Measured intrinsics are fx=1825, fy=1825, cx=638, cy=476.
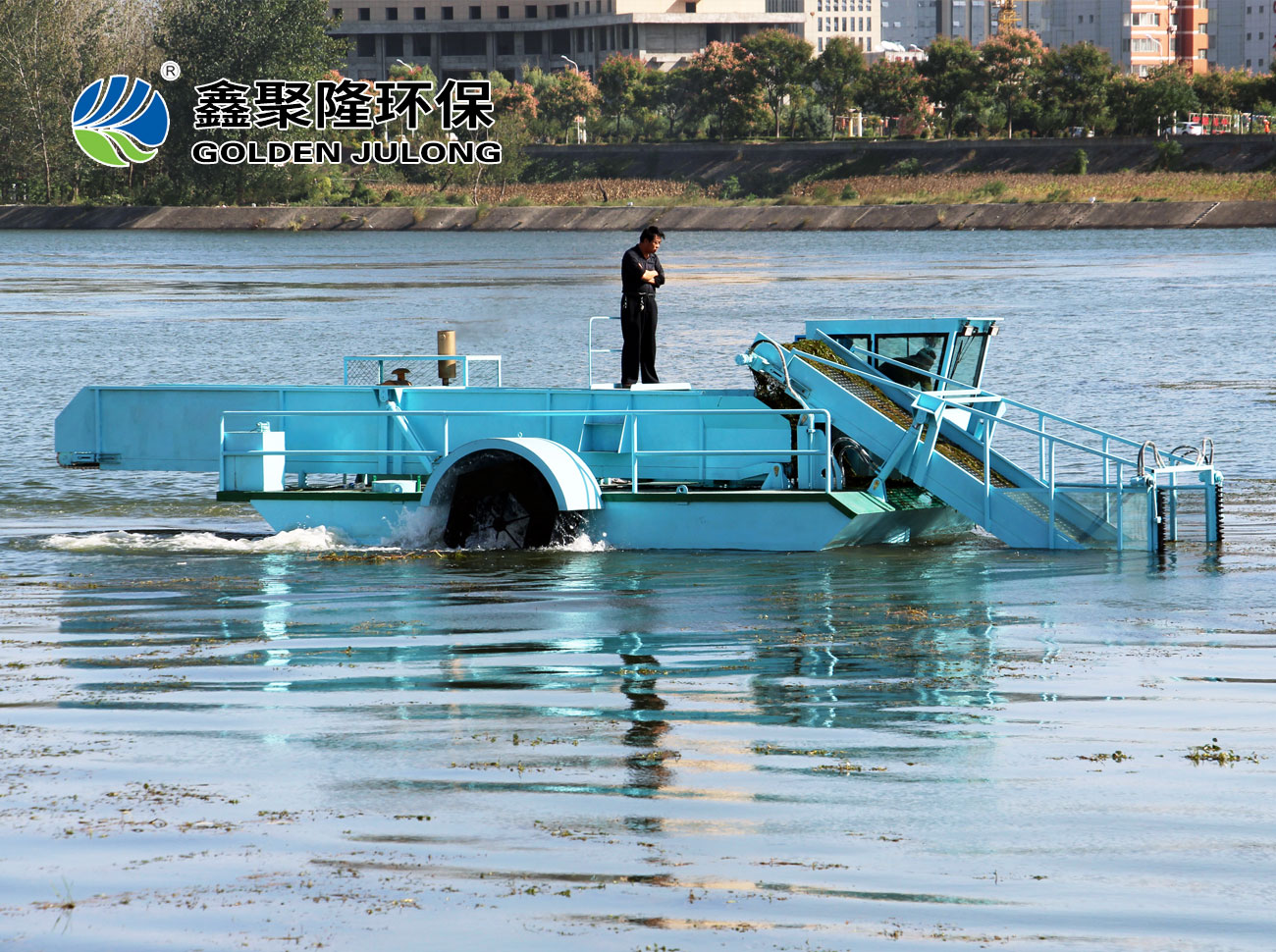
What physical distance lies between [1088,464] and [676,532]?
863cm

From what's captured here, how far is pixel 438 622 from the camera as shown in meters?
12.4

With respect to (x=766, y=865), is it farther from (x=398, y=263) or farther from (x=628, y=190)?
(x=628, y=190)

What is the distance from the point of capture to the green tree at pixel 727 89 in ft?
443

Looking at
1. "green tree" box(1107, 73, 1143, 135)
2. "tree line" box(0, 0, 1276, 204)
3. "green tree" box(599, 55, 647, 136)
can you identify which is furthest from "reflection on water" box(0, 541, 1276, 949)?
"green tree" box(599, 55, 647, 136)

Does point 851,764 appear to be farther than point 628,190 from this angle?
No

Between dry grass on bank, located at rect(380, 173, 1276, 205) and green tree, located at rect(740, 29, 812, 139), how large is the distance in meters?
14.9

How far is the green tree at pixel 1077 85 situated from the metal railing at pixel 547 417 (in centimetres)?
10673

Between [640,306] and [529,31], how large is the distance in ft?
599

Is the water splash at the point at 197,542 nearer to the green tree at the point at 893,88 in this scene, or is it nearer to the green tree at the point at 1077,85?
the green tree at the point at 1077,85

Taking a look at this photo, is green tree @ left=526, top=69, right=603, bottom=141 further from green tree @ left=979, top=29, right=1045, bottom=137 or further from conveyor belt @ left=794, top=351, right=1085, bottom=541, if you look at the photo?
conveyor belt @ left=794, top=351, right=1085, bottom=541

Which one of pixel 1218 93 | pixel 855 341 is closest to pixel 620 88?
pixel 1218 93

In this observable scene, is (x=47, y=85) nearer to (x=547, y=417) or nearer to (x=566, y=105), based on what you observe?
(x=566, y=105)

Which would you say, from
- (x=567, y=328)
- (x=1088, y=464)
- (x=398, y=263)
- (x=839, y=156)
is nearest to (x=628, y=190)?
(x=839, y=156)

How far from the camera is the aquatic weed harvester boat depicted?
15117mm
